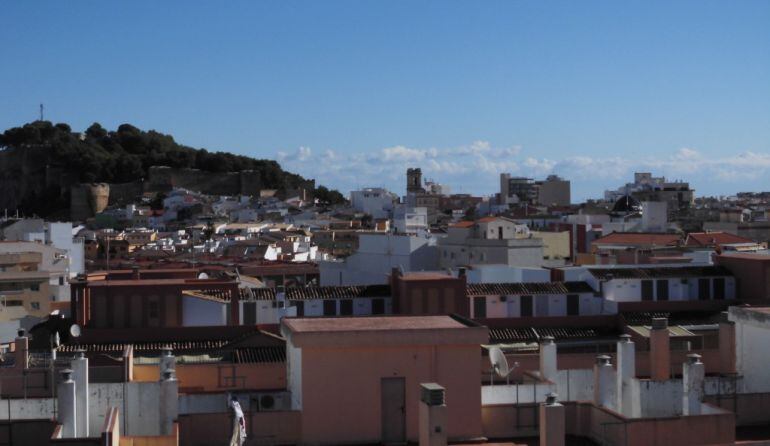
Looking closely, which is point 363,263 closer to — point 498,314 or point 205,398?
point 498,314

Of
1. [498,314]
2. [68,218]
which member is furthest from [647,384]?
[68,218]

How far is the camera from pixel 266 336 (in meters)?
18.2

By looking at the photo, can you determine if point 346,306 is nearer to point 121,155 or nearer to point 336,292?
point 336,292

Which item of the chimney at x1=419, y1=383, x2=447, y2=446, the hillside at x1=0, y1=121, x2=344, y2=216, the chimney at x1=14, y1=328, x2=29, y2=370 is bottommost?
the chimney at x1=14, y1=328, x2=29, y2=370

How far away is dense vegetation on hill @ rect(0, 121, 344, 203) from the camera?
84875mm

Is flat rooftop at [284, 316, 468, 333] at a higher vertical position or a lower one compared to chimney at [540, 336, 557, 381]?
higher

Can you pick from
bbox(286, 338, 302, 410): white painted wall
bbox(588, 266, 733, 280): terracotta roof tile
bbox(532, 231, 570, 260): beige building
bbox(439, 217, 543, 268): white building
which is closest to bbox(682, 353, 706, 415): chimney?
bbox(286, 338, 302, 410): white painted wall

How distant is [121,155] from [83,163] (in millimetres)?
3108

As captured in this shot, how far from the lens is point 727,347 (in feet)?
47.6

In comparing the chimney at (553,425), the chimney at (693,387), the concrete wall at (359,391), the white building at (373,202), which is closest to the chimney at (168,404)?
the concrete wall at (359,391)

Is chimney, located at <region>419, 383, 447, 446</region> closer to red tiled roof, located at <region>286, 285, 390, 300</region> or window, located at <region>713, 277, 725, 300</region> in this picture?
red tiled roof, located at <region>286, 285, 390, 300</region>

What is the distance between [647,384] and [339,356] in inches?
149

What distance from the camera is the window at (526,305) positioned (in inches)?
882

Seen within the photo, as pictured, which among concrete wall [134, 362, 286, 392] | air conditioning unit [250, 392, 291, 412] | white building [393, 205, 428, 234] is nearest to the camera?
air conditioning unit [250, 392, 291, 412]
